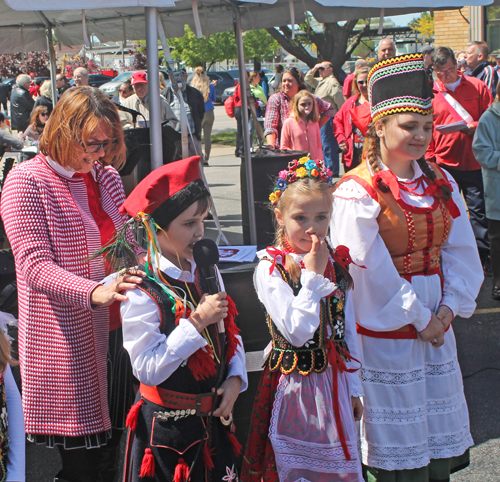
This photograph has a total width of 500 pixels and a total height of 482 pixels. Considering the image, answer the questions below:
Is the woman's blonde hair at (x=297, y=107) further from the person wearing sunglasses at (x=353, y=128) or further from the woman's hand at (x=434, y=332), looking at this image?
the woman's hand at (x=434, y=332)

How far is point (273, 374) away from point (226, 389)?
12.7 inches

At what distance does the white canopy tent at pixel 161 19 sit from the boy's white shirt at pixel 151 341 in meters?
1.48

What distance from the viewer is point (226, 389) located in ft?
7.08

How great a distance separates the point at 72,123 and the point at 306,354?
128 centimetres

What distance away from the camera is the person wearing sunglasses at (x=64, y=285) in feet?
7.42

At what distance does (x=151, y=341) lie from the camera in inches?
78.5

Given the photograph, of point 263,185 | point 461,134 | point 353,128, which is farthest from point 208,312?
point 353,128

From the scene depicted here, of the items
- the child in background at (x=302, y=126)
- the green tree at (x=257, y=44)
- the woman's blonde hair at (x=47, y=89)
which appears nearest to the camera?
the child in background at (x=302, y=126)

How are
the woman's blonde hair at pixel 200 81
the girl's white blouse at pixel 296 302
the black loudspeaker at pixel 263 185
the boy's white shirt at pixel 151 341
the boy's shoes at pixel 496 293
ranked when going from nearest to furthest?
1. the boy's white shirt at pixel 151 341
2. the girl's white blouse at pixel 296 302
3. the boy's shoes at pixel 496 293
4. the black loudspeaker at pixel 263 185
5. the woman's blonde hair at pixel 200 81

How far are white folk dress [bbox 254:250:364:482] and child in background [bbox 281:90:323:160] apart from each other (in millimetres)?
4772

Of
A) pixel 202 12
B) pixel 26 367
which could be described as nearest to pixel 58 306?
pixel 26 367

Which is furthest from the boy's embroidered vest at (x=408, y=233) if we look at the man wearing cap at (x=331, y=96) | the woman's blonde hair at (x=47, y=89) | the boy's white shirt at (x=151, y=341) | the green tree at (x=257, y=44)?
the green tree at (x=257, y=44)

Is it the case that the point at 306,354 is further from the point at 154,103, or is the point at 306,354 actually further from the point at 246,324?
the point at 154,103

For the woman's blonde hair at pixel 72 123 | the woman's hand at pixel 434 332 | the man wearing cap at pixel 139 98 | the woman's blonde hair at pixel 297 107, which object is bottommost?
the woman's hand at pixel 434 332
